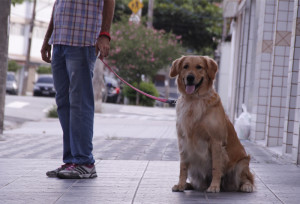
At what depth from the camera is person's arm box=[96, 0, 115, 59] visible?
488 cm

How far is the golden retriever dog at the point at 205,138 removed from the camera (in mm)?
4301

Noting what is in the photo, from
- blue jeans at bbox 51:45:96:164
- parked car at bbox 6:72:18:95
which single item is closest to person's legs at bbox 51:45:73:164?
blue jeans at bbox 51:45:96:164

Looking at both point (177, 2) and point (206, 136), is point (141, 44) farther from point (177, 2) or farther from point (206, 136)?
point (206, 136)

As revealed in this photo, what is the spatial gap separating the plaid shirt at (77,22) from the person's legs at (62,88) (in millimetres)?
129

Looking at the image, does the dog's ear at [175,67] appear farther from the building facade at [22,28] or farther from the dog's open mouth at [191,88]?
the building facade at [22,28]

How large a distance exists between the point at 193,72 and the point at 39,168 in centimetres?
214

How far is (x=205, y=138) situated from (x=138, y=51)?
23.0m

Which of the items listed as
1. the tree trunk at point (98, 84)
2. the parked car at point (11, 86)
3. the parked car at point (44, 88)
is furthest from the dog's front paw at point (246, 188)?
the parked car at point (11, 86)

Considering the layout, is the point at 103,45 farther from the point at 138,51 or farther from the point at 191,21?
the point at 191,21

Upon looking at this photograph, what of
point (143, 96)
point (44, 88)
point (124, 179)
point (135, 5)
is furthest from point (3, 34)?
point (44, 88)

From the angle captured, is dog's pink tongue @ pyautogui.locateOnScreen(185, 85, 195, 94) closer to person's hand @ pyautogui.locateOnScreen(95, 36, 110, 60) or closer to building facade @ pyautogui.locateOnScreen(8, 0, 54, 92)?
person's hand @ pyautogui.locateOnScreen(95, 36, 110, 60)

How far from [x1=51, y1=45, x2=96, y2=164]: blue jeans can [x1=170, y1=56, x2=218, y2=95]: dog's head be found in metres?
0.97

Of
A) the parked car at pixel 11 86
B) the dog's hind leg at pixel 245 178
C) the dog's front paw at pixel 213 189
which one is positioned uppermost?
the dog's hind leg at pixel 245 178

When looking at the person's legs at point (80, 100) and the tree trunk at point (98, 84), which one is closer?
the person's legs at point (80, 100)
